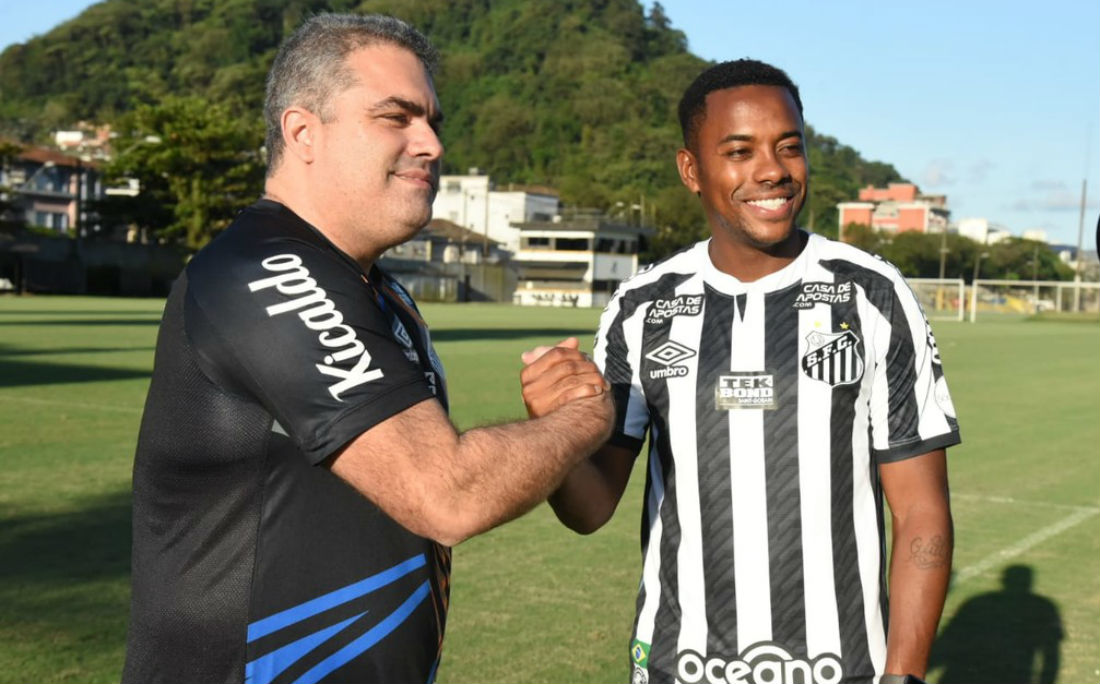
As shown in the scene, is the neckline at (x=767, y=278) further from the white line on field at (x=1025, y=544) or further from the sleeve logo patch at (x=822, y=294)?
the white line on field at (x=1025, y=544)

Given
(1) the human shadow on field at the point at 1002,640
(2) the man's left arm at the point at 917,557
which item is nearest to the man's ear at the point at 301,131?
(2) the man's left arm at the point at 917,557

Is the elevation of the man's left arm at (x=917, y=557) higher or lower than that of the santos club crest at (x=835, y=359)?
lower

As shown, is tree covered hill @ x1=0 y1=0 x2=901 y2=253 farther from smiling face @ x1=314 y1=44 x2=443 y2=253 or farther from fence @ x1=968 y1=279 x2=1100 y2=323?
smiling face @ x1=314 y1=44 x2=443 y2=253

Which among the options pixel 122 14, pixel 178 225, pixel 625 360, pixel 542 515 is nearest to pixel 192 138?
pixel 178 225

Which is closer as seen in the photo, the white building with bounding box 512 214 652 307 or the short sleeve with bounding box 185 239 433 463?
the short sleeve with bounding box 185 239 433 463

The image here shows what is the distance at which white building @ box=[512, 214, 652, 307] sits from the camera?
9488 cm

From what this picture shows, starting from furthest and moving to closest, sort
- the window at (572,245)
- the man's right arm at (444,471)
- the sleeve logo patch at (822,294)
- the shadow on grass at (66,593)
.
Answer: the window at (572,245) → the shadow on grass at (66,593) → the sleeve logo patch at (822,294) → the man's right arm at (444,471)

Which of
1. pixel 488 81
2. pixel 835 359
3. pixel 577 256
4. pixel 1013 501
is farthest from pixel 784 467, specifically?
pixel 488 81

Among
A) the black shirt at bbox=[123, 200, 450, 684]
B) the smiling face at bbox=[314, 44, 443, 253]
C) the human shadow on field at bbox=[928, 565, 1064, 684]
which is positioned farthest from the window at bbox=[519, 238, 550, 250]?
the black shirt at bbox=[123, 200, 450, 684]

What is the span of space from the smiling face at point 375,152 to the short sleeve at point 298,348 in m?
0.27

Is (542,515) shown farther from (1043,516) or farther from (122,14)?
(122,14)

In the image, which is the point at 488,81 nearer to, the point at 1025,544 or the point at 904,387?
the point at 1025,544

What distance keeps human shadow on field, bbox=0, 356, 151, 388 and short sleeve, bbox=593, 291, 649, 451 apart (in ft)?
49.0

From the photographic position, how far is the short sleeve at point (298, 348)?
2.20 m
